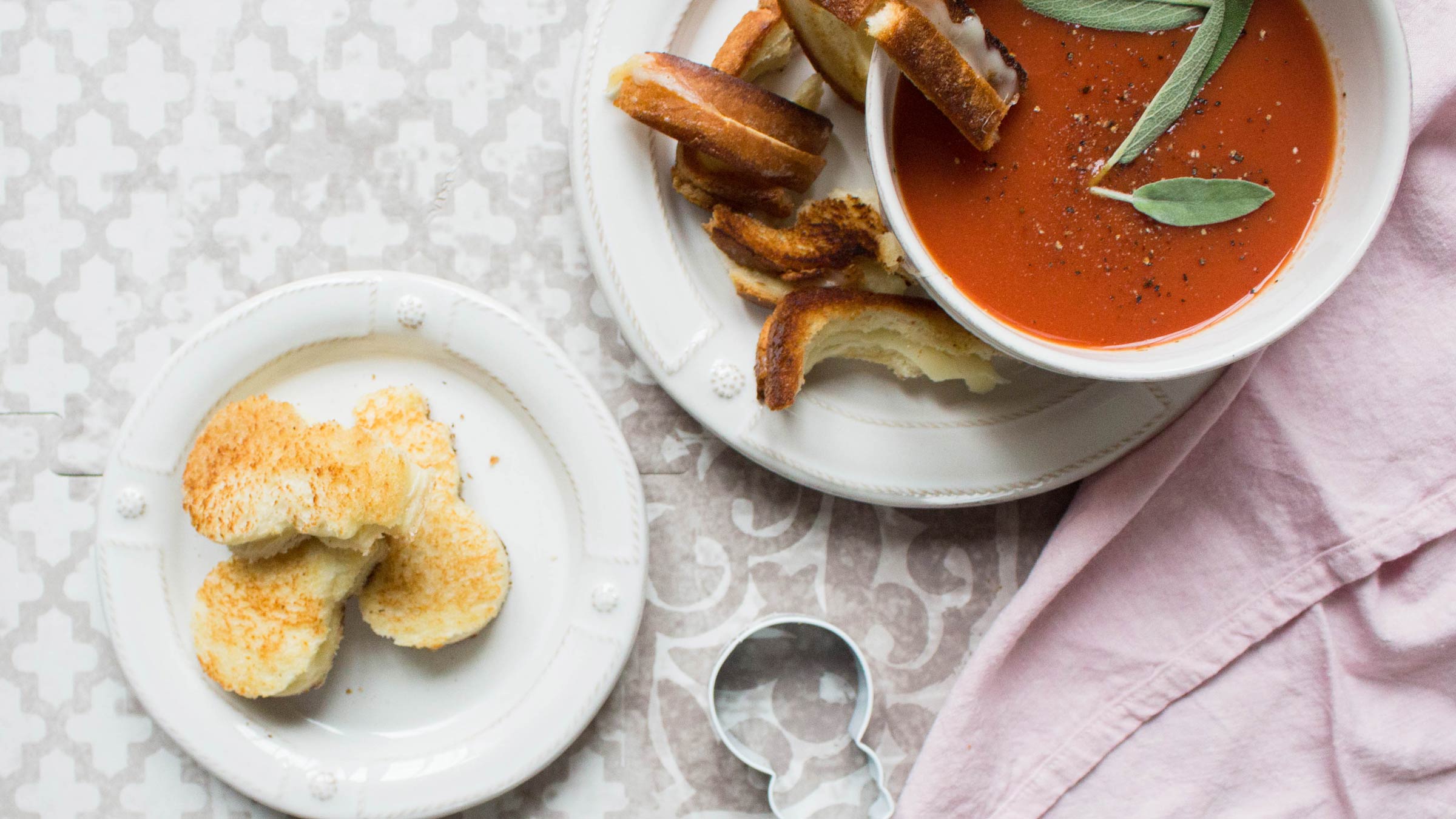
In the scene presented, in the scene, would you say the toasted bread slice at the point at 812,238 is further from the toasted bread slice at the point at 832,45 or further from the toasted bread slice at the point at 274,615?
the toasted bread slice at the point at 274,615

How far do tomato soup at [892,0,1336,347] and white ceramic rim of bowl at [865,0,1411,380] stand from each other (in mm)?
52

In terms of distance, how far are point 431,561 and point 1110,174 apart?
1092mm

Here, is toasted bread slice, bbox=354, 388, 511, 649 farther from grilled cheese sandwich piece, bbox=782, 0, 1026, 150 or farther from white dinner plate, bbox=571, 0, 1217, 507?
grilled cheese sandwich piece, bbox=782, 0, 1026, 150

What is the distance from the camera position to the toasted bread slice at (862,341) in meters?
1.44

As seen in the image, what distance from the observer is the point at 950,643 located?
1.76 metres

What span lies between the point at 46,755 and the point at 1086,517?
1.75 meters

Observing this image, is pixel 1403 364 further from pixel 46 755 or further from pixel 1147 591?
pixel 46 755

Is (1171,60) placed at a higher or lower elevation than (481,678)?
higher

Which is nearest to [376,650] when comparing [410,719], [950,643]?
[410,719]

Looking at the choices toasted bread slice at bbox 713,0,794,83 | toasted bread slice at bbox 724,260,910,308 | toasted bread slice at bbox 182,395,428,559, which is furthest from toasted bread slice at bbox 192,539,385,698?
toasted bread slice at bbox 713,0,794,83


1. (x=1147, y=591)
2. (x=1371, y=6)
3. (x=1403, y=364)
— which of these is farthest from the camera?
(x=1147, y=591)

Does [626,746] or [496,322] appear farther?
[626,746]

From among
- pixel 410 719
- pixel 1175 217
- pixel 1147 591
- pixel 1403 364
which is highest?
pixel 1175 217

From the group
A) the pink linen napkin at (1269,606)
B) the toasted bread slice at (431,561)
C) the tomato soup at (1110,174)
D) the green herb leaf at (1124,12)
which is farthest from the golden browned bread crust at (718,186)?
the pink linen napkin at (1269,606)
